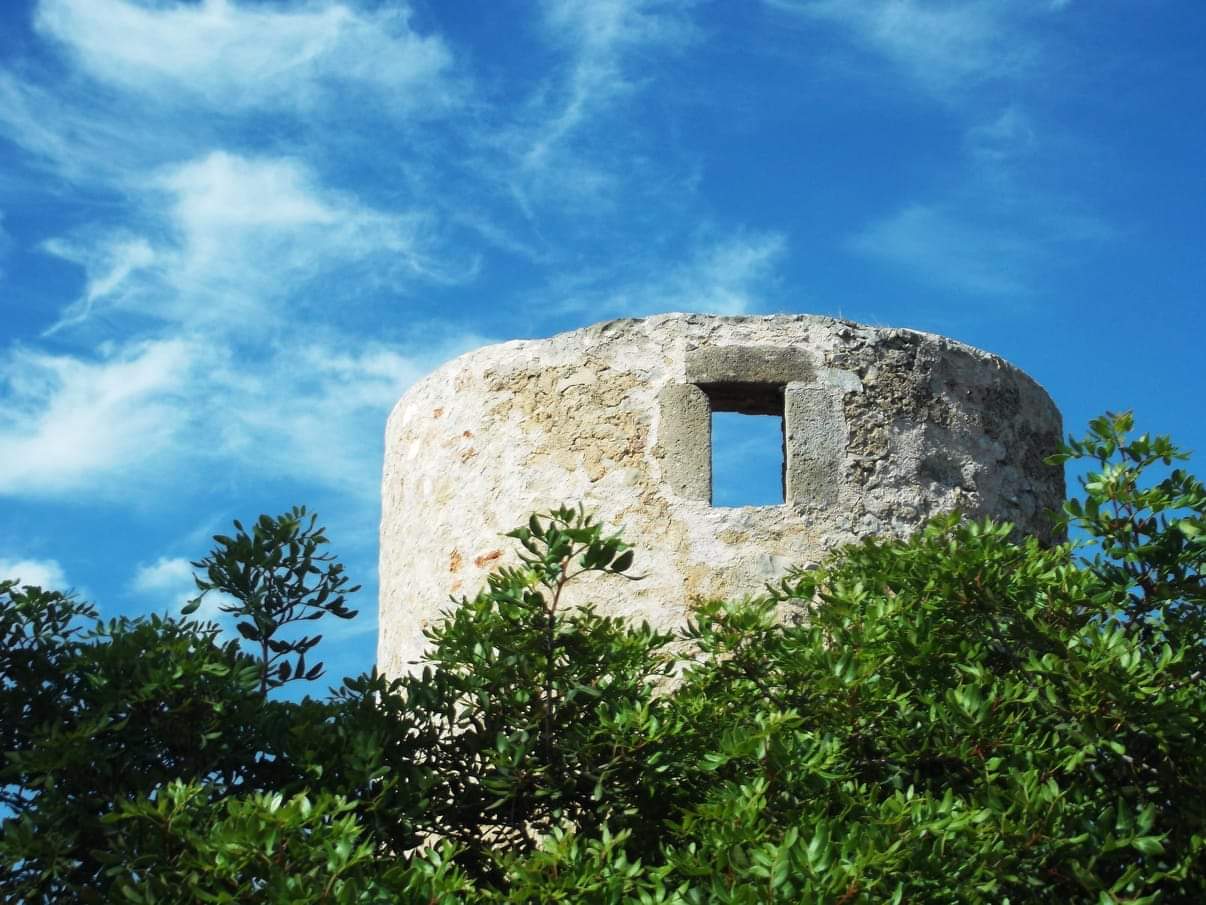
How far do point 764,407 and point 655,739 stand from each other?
2277mm

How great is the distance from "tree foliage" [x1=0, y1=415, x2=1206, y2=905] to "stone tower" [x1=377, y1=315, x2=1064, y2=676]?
0.87 m

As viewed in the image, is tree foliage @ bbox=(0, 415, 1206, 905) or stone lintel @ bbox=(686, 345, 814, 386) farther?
stone lintel @ bbox=(686, 345, 814, 386)

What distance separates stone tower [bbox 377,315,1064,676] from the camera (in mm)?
6742

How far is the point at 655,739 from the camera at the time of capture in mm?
5246

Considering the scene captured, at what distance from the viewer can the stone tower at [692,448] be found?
22.1 feet

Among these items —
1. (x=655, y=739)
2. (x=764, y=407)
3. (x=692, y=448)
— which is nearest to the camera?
(x=655, y=739)

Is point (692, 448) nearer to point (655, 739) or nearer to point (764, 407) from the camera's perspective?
point (764, 407)

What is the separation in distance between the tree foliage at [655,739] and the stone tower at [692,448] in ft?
2.84

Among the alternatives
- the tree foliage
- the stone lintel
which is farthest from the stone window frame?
the tree foliage

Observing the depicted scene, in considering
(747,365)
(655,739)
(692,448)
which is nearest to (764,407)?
(747,365)

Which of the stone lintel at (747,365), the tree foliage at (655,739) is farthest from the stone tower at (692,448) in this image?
the tree foliage at (655,739)

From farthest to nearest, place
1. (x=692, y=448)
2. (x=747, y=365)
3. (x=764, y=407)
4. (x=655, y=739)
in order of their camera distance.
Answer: (x=764, y=407), (x=747, y=365), (x=692, y=448), (x=655, y=739)

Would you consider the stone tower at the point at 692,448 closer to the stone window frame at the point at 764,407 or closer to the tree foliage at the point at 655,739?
the stone window frame at the point at 764,407

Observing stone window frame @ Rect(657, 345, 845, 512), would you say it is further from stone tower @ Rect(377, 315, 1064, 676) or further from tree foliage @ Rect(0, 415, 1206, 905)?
tree foliage @ Rect(0, 415, 1206, 905)
